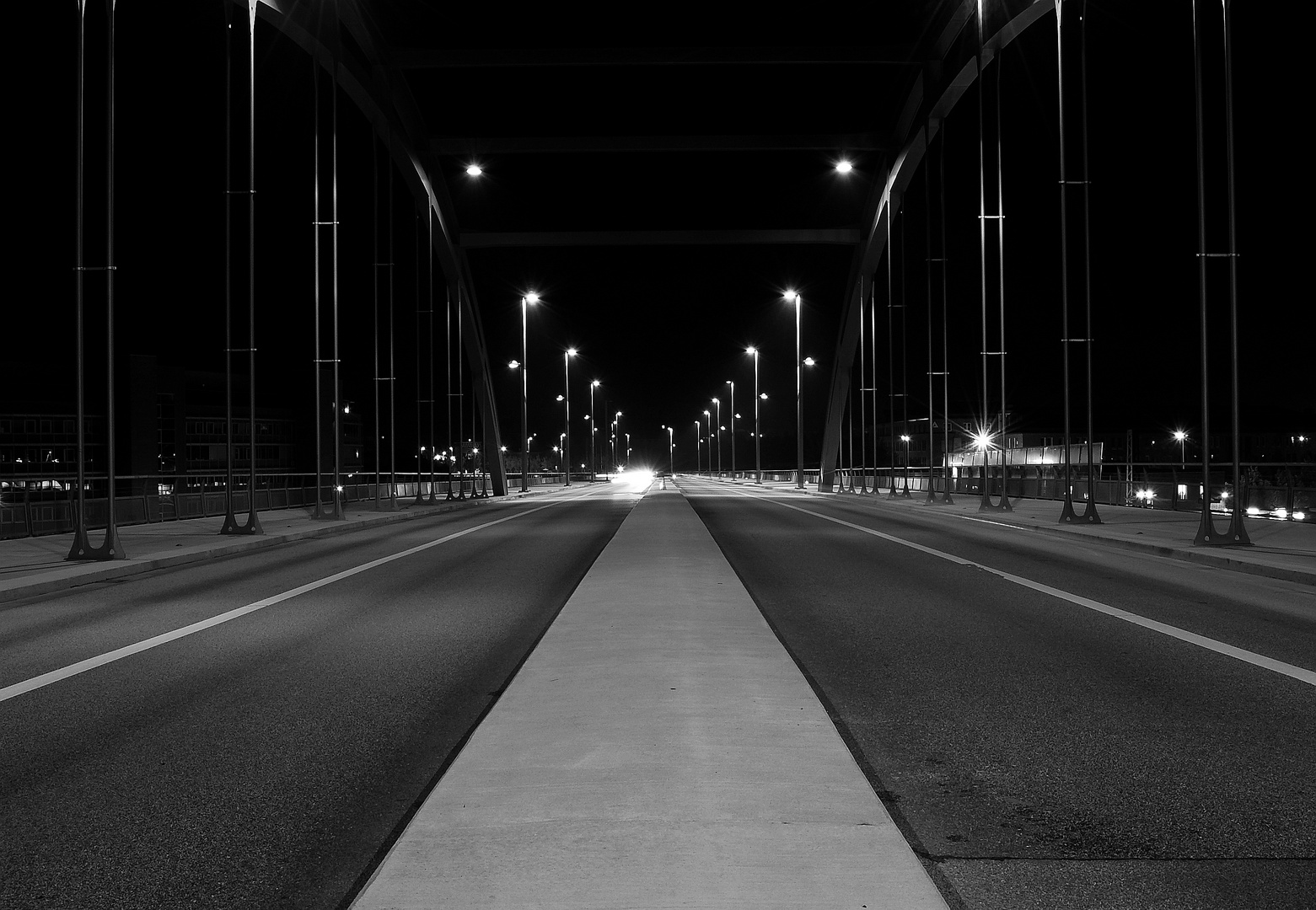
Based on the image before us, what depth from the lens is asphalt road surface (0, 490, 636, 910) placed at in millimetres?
4133

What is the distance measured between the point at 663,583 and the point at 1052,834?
328 inches

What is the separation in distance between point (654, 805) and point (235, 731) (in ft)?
9.21

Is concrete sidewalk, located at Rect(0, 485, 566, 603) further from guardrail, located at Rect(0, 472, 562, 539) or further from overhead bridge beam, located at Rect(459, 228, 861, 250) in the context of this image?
overhead bridge beam, located at Rect(459, 228, 861, 250)

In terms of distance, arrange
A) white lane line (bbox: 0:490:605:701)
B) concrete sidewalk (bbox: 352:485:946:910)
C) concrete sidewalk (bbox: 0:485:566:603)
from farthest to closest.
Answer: concrete sidewalk (bbox: 0:485:566:603) < white lane line (bbox: 0:490:605:701) < concrete sidewalk (bbox: 352:485:946:910)

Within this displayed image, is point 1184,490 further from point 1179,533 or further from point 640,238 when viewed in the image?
point 640,238

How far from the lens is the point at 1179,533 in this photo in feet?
69.5

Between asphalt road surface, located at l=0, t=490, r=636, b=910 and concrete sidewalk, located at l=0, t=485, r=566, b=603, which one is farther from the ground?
concrete sidewalk, located at l=0, t=485, r=566, b=603

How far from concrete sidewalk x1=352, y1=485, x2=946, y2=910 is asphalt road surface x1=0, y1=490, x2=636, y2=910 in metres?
0.32

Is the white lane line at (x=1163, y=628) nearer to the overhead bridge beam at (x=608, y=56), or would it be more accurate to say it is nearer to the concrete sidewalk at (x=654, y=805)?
the concrete sidewalk at (x=654, y=805)

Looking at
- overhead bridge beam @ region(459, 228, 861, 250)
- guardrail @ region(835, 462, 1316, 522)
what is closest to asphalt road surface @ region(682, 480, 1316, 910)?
guardrail @ region(835, 462, 1316, 522)

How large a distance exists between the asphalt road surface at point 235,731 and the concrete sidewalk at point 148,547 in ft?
3.17

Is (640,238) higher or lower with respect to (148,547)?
higher

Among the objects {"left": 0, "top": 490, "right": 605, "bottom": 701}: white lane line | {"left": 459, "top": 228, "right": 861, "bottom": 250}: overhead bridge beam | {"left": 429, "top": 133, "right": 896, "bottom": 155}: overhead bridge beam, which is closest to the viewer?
{"left": 0, "top": 490, "right": 605, "bottom": 701}: white lane line

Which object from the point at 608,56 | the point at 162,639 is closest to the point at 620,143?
the point at 608,56
